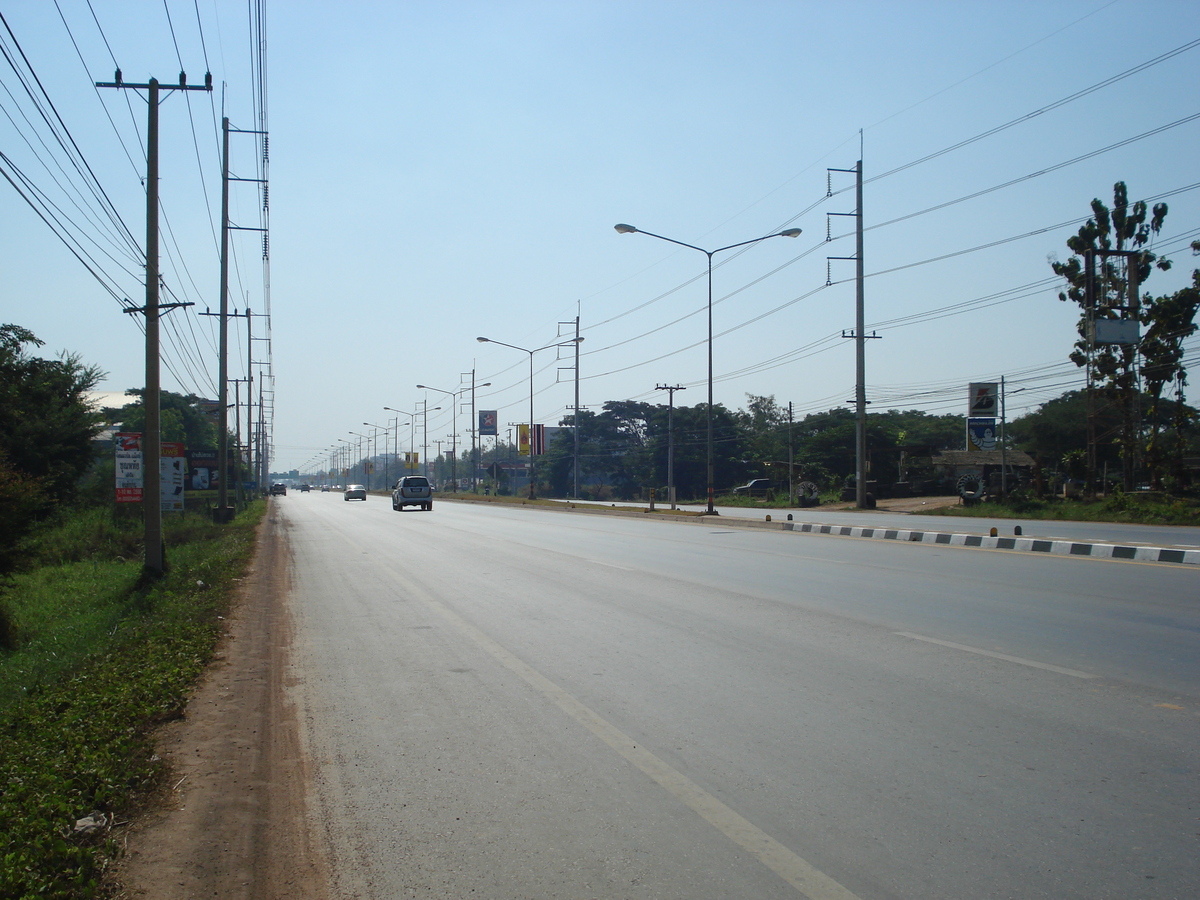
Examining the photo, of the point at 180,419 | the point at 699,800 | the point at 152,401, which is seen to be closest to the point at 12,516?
the point at 152,401

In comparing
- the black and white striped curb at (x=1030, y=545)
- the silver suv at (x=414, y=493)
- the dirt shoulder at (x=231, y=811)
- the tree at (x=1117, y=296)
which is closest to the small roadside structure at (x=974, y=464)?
the tree at (x=1117, y=296)

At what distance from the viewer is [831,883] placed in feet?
11.3

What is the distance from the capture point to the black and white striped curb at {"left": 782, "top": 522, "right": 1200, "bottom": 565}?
15.5m

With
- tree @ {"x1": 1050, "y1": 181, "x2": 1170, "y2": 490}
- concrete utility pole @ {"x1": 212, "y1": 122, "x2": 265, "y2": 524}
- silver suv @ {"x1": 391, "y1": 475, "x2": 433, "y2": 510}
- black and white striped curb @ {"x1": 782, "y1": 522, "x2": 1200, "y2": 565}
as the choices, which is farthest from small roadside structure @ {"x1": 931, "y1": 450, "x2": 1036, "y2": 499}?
concrete utility pole @ {"x1": 212, "y1": 122, "x2": 265, "y2": 524}

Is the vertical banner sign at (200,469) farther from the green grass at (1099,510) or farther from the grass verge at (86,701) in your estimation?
the green grass at (1099,510)

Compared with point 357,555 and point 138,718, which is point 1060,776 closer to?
point 138,718

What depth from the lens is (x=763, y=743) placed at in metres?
5.17

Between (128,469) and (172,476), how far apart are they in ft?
7.30

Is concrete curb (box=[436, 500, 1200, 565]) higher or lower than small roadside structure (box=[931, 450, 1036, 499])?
lower

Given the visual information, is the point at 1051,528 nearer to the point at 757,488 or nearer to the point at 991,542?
the point at 991,542

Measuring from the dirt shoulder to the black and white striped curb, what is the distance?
49.0 feet

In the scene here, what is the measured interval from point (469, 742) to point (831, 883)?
8.37 ft

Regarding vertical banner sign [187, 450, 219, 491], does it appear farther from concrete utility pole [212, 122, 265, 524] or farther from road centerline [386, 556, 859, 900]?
road centerline [386, 556, 859, 900]

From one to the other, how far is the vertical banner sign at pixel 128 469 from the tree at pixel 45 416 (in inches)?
436
